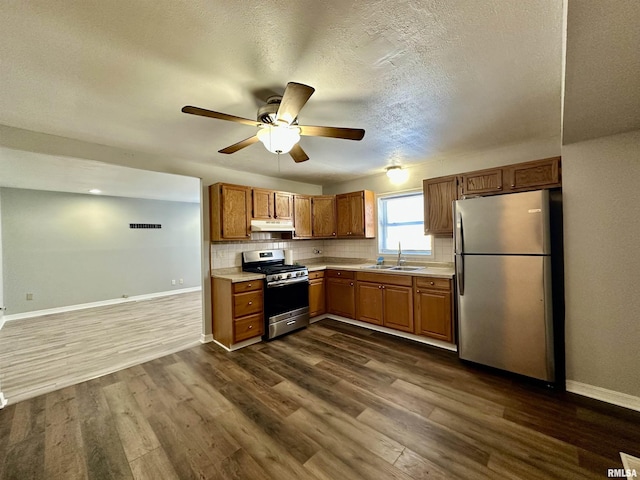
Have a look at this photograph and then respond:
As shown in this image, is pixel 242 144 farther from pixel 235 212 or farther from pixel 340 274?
pixel 340 274

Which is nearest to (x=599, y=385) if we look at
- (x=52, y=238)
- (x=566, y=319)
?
(x=566, y=319)

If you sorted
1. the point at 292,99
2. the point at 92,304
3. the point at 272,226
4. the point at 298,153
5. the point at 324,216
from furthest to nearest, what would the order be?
the point at 92,304, the point at 324,216, the point at 272,226, the point at 298,153, the point at 292,99

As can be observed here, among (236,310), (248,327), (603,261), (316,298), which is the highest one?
(603,261)

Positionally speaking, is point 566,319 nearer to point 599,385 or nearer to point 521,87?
point 599,385

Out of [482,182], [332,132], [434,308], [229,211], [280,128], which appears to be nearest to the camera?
[280,128]

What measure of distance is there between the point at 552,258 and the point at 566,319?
0.58 m

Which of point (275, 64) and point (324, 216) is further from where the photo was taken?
point (324, 216)

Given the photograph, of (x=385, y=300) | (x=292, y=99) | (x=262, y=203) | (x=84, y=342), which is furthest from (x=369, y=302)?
(x=84, y=342)

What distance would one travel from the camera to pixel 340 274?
4.29 meters

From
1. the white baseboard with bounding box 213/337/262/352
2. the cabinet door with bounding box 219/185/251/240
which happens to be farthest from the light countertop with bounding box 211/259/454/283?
the white baseboard with bounding box 213/337/262/352

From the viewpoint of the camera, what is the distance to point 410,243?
164 inches

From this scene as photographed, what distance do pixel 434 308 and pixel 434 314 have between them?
0.08 m

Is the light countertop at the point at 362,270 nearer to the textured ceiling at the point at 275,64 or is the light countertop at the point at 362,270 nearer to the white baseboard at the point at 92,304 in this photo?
the textured ceiling at the point at 275,64

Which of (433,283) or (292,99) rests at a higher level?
(292,99)
